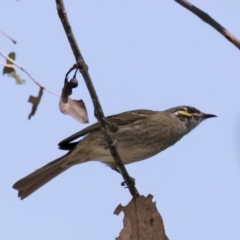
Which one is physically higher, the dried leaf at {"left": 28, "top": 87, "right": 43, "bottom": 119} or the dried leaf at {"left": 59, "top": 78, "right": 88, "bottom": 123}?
the dried leaf at {"left": 28, "top": 87, "right": 43, "bottom": 119}

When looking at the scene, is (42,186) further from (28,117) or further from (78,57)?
(78,57)

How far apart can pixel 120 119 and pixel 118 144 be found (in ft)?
1.64

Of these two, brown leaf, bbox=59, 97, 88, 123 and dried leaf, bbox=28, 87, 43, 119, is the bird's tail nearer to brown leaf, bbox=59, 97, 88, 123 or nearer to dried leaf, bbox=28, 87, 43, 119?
dried leaf, bbox=28, 87, 43, 119

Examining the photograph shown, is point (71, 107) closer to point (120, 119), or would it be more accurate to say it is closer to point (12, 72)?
point (12, 72)

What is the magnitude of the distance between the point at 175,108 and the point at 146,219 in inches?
137

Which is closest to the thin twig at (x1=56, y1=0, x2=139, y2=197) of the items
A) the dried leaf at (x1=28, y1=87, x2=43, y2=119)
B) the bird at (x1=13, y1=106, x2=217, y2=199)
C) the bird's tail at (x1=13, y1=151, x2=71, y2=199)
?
the dried leaf at (x1=28, y1=87, x2=43, y2=119)

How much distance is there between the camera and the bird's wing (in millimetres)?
5965

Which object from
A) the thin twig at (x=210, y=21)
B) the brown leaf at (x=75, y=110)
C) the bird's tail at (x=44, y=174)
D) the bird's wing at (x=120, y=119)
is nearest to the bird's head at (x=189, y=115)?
the bird's wing at (x=120, y=119)

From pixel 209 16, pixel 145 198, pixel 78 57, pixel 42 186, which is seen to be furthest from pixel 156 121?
pixel 209 16

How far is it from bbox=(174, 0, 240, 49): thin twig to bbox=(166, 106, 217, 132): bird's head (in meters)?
4.72

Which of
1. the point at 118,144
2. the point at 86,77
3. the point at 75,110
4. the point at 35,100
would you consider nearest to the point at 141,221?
the point at 75,110

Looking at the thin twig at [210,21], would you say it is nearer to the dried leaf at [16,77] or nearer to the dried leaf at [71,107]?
the dried leaf at [71,107]

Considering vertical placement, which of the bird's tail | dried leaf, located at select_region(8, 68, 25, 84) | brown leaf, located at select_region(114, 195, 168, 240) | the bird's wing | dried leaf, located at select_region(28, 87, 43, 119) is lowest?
brown leaf, located at select_region(114, 195, 168, 240)

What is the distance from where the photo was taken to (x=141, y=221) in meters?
4.11
